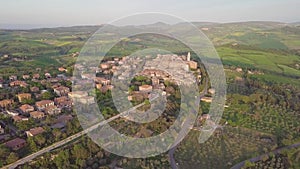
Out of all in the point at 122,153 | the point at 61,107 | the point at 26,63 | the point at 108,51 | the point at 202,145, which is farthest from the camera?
the point at 108,51

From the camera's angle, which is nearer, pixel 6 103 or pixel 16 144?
pixel 16 144

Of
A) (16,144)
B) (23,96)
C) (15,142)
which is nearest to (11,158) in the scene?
(16,144)

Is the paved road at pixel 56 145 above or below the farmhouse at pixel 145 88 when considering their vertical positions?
below

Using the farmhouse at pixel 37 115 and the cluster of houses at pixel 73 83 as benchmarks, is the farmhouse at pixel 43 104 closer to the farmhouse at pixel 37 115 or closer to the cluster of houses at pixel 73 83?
the cluster of houses at pixel 73 83

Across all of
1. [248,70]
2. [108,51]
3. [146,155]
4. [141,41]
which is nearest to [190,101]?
[146,155]

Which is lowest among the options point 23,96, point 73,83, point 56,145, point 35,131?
point 56,145

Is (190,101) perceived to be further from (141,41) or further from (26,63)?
(141,41)

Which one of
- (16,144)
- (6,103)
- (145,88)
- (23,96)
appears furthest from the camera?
(145,88)

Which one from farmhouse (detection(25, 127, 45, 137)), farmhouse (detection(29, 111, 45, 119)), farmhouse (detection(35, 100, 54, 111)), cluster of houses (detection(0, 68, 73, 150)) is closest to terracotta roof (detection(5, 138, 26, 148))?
cluster of houses (detection(0, 68, 73, 150))

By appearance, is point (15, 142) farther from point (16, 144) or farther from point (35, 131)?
point (35, 131)

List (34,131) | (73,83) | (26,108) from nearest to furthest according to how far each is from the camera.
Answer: (34,131)
(26,108)
(73,83)

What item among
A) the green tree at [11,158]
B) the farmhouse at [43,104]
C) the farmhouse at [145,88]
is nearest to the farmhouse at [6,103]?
the farmhouse at [43,104]
